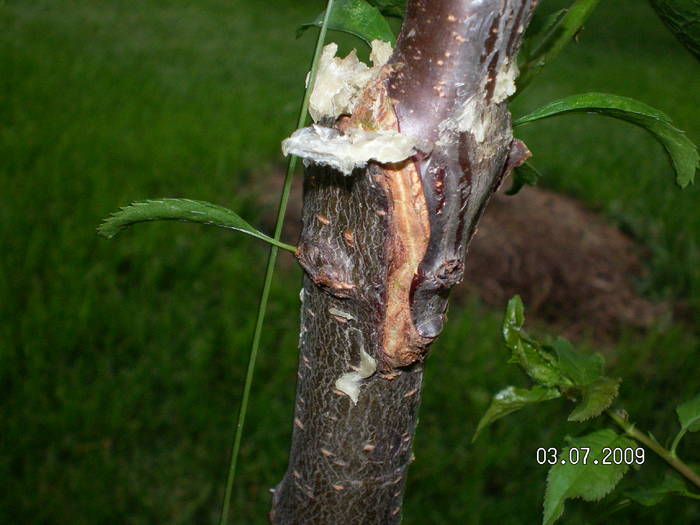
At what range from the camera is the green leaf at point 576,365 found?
448 millimetres

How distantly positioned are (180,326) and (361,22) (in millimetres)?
1031

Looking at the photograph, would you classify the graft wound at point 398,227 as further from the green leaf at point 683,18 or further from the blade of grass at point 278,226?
the green leaf at point 683,18

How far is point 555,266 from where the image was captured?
1633mm

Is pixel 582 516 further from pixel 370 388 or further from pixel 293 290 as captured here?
pixel 370 388

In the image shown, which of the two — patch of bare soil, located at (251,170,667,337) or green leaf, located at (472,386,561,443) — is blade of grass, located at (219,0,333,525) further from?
patch of bare soil, located at (251,170,667,337)

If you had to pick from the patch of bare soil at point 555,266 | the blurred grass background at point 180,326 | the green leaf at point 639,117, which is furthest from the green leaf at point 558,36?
the patch of bare soil at point 555,266

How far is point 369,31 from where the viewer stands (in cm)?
36

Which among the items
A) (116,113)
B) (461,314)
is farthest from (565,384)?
(116,113)

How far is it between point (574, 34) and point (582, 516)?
3.03 feet

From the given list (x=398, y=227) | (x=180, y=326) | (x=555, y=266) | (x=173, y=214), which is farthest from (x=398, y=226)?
(x=555, y=266)

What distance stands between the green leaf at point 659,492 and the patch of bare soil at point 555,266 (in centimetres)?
108

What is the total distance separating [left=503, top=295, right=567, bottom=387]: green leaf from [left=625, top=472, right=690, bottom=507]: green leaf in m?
0.09

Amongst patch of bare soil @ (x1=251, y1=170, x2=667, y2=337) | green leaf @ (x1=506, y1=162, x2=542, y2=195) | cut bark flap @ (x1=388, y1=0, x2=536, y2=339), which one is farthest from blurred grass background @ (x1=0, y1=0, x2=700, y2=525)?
cut bark flap @ (x1=388, y1=0, x2=536, y2=339)

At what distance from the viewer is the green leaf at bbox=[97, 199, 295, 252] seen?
0.32m
